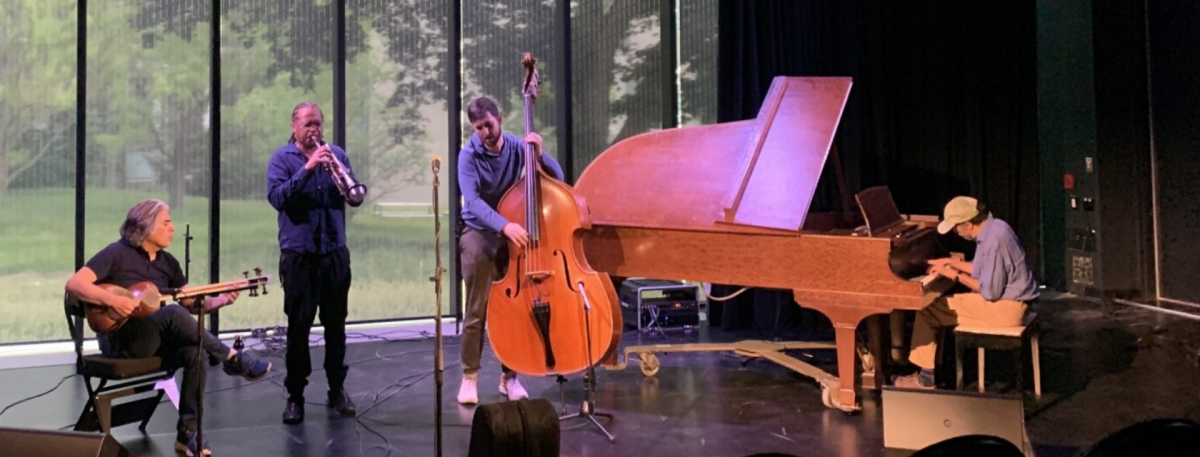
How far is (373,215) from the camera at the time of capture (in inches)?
267

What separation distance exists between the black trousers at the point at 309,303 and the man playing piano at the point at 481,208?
0.57m

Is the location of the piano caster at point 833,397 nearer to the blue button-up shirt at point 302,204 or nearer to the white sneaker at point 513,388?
the white sneaker at point 513,388

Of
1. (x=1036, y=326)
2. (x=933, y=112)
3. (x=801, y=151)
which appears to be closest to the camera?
(x=801, y=151)

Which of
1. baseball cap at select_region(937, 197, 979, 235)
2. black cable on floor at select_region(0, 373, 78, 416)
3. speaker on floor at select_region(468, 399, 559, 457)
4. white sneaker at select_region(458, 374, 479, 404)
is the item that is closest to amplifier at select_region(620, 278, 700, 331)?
white sneaker at select_region(458, 374, 479, 404)

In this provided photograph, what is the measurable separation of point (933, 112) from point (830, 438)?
4438mm

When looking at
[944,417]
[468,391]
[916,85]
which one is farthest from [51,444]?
[916,85]

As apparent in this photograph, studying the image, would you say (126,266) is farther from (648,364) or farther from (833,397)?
(833,397)

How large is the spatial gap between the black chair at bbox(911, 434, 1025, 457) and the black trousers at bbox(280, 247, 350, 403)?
304 centimetres

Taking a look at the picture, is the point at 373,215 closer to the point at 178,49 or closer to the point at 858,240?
the point at 178,49

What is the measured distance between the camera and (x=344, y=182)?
379 centimetres

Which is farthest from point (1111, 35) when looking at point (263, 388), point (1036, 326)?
point (263, 388)

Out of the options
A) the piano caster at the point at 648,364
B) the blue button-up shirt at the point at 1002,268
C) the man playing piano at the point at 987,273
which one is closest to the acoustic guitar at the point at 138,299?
the piano caster at the point at 648,364

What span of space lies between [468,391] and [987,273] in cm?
251

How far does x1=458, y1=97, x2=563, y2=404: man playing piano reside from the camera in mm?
4074
